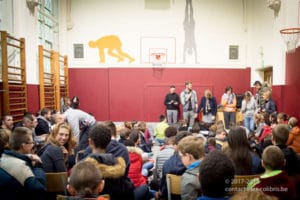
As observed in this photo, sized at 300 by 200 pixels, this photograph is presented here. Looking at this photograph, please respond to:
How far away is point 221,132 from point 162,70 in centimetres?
574

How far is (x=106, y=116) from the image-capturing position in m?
9.87

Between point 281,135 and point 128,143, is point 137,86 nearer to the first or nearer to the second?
point 128,143

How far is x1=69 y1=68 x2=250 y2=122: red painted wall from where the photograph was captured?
9.76 meters

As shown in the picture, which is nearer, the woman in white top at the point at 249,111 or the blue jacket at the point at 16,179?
the blue jacket at the point at 16,179

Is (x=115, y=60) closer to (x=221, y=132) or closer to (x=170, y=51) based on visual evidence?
(x=170, y=51)

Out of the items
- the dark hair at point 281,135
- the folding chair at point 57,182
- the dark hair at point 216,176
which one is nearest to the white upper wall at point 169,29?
the dark hair at point 281,135

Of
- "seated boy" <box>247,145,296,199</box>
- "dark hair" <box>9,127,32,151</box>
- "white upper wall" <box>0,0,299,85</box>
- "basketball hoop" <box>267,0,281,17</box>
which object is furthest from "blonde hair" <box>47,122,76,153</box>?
"white upper wall" <box>0,0,299,85</box>

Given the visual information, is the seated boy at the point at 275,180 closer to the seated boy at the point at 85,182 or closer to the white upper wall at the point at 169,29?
the seated boy at the point at 85,182

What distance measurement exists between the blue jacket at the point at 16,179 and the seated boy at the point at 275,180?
160 cm

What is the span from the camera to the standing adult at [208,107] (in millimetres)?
8758

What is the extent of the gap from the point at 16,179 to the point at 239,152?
1799mm

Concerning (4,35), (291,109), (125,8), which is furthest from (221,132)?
(125,8)

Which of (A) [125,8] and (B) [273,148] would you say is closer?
(B) [273,148]

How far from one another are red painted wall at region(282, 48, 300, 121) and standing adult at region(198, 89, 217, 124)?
226cm
